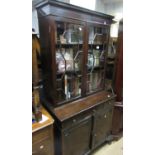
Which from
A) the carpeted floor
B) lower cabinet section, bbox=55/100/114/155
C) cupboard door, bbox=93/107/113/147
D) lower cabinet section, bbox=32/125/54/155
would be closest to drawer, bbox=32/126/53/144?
lower cabinet section, bbox=32/125/54/155

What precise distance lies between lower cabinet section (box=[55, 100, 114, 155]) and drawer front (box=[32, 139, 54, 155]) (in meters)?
0.12

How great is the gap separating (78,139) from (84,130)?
122 millimetres

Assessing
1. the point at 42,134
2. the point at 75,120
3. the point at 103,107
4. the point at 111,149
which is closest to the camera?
the point at 42,134

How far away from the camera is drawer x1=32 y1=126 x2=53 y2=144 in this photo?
1224 millimetres

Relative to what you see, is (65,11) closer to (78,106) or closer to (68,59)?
(68,59)

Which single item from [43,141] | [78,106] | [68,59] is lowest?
[43,141]

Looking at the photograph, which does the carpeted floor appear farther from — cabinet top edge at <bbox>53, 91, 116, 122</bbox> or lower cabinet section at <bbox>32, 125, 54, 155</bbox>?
lower cabinet section at <bbox>32, 125, 54, 155</bbox>

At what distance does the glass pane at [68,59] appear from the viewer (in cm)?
146

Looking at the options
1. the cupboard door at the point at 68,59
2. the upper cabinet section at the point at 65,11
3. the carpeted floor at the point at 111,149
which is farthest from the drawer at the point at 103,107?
the upper cabinet section at the point at 65,11

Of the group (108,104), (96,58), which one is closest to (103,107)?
(108,104)

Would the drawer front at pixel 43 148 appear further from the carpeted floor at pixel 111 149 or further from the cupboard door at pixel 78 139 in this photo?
the carpeted floor at pixel 111 149

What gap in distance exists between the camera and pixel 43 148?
4.32ft
